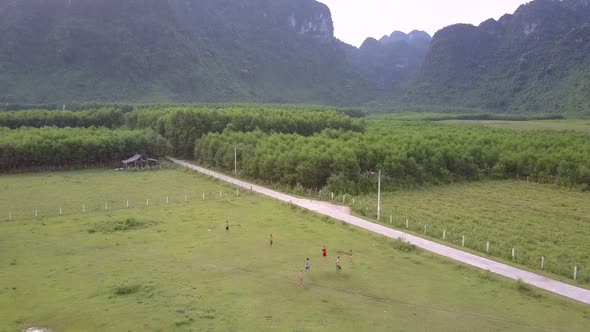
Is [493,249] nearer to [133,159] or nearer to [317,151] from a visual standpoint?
[317,151]

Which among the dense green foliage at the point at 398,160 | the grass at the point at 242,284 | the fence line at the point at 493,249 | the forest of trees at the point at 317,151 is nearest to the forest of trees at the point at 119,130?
the forest of trees at the point at 317,151

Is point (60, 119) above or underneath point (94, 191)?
above

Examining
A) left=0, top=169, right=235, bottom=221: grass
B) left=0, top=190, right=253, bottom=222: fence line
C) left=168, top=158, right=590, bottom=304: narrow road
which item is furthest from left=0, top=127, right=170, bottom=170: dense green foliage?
left=168, top=158, right=590, bottom=304: narrow road

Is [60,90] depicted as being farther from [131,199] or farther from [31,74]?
[131,199]

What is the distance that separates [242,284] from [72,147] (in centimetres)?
5671

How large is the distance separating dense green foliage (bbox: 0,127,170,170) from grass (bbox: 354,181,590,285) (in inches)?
1727

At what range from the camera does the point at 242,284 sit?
92.9 feet

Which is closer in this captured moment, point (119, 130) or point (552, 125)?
point (119, 130)

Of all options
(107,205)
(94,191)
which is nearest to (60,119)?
(94,191)

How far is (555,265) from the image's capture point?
30656 mm

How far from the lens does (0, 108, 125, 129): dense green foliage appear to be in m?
104

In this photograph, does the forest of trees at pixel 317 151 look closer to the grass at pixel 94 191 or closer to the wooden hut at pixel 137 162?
the wooden hut at pixel 137 162

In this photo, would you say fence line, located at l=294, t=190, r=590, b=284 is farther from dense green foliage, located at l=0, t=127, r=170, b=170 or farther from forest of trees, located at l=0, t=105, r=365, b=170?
forest of trees, located at l=0, t=105, r=365, b=170

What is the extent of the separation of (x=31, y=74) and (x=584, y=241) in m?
186
